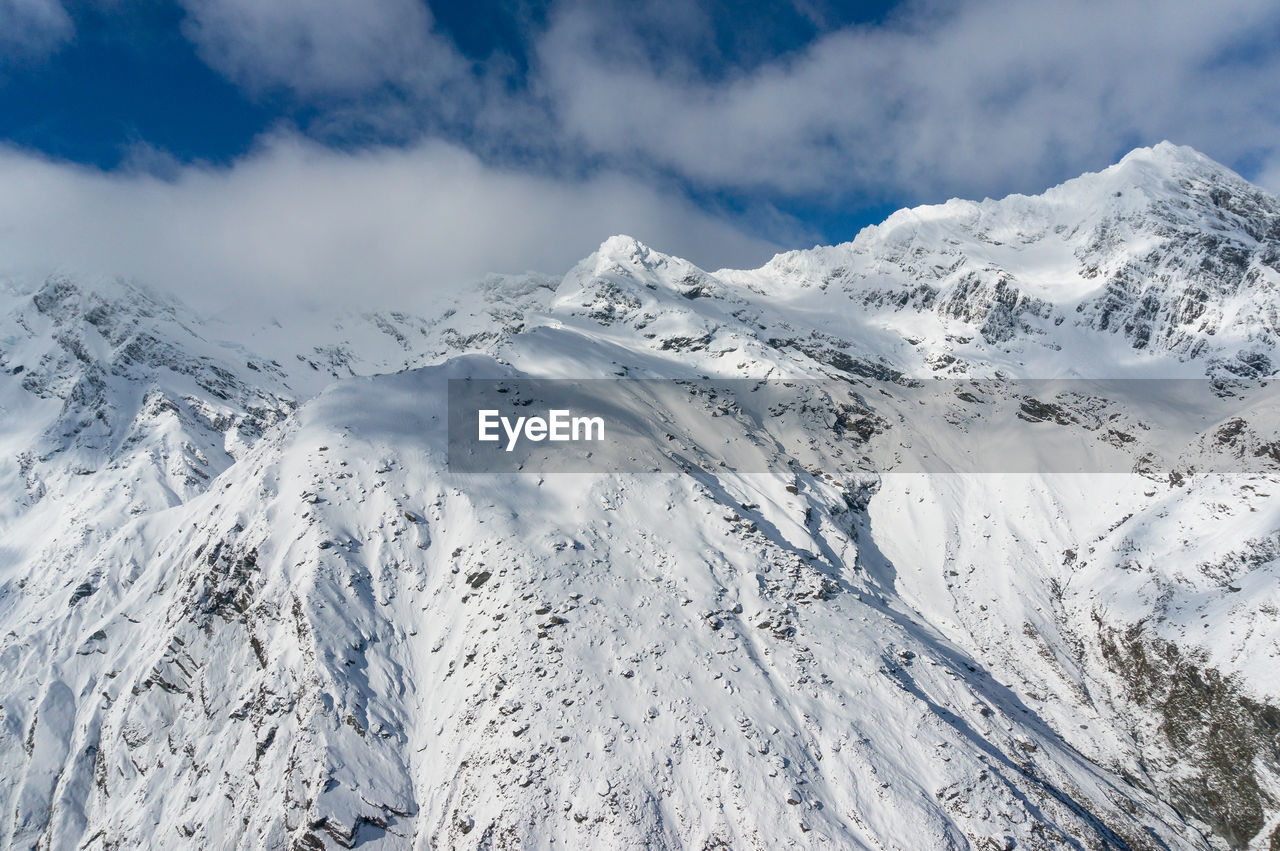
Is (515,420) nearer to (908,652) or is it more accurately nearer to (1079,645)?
(908,652)
